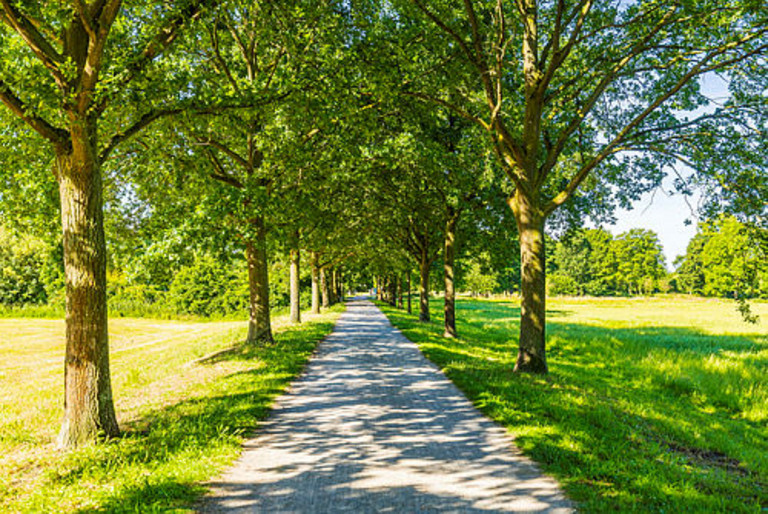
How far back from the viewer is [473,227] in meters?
19.8

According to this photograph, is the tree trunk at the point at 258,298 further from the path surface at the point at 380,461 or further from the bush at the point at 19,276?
the bush at the point at 19,276

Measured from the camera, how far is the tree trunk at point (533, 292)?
9.84 metres

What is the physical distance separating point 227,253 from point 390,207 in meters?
11.9

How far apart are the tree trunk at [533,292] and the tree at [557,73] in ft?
0.08

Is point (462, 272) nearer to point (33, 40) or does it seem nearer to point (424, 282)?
point (424, 282)

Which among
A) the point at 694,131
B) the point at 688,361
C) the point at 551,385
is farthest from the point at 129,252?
the point at 688,361

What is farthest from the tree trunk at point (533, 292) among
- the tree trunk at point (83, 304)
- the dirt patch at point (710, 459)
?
the tree trunk at point (83, 304)

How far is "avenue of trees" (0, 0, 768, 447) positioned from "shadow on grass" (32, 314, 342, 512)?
71 cm

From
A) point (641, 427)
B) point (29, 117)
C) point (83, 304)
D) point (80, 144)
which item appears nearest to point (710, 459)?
point (641, 427)

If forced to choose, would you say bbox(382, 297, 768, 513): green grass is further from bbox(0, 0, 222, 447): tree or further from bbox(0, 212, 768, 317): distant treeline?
bbox(0, 0, 222, 447): tree

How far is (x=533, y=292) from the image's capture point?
9844mm

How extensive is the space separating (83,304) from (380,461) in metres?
4.34

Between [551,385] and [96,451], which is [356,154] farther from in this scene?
[96,451]

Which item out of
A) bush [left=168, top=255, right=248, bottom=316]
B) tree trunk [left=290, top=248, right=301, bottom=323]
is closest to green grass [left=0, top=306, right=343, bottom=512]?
tree trunk [left=290, top=248, right=301, bottom=323]
